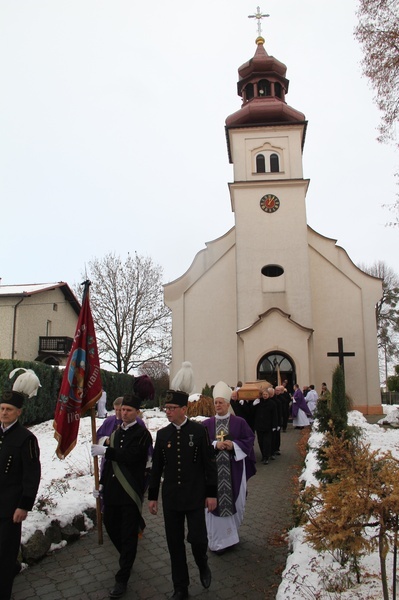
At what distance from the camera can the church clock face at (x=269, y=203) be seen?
25438mm

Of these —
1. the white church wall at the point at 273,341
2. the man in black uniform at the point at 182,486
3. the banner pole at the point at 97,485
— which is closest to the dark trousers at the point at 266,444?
the banner pole at the point at 97,485

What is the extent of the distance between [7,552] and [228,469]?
2759 mm

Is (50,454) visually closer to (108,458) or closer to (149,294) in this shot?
(108,458)

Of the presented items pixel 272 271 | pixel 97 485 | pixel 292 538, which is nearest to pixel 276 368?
pixel 272 271

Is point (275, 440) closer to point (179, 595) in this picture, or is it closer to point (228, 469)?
point (228, 469)

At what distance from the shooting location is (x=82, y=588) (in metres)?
4.77

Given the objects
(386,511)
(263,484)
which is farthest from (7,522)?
(263,484)

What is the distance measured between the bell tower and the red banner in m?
18.1

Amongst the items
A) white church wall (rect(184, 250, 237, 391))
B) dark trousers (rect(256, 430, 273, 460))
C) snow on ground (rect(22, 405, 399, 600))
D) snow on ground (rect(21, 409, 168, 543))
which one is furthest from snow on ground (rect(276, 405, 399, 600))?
white church wall (rect(184, 250, 237, 391))

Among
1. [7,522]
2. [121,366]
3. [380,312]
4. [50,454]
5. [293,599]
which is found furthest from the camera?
[380,312]

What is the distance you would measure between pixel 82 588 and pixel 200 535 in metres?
1.24

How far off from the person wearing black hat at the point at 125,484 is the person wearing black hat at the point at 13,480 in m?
0.79

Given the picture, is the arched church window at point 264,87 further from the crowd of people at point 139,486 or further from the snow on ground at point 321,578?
the snow on ground at point 321,578

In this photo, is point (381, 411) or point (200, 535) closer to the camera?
point (200, 535)
